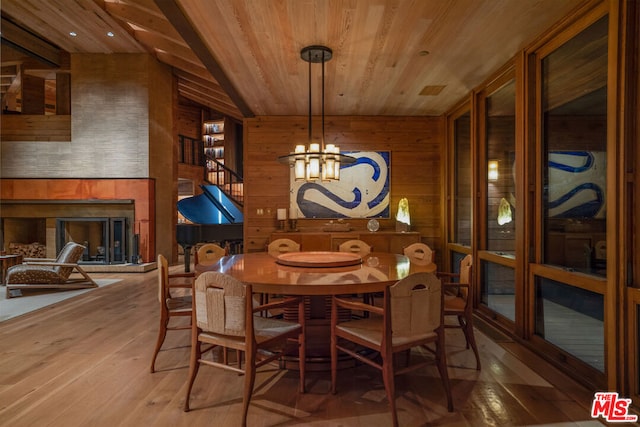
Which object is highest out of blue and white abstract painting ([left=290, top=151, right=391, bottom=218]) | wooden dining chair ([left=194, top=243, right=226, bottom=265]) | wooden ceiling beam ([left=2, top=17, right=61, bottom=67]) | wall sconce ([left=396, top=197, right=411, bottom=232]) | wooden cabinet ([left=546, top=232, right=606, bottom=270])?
wooden ceiling beam ([left=2, top=17, right=61, bottom=67])

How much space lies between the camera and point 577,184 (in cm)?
277

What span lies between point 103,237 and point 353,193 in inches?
217

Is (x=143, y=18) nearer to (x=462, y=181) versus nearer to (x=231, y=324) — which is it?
(x=462, y=181)

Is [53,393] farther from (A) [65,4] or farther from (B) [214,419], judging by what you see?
(A) [65,4]

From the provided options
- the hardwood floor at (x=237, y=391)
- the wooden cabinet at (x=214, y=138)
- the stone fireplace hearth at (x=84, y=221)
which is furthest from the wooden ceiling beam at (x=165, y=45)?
the wooden cabinet at (x=214, y=138)

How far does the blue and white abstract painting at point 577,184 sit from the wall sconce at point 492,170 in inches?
42.4

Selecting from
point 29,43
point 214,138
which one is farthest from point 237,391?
point 214,138

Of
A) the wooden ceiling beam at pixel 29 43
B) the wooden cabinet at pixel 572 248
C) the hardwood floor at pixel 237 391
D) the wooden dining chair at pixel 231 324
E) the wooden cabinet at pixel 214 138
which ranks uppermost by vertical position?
the wooden ceiling beam at pixel 29 43

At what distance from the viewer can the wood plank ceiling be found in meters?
2.75

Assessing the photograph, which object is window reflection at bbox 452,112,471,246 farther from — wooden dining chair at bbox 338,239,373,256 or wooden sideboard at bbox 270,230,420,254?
wooden dining chair at bbox 338,239,373,256

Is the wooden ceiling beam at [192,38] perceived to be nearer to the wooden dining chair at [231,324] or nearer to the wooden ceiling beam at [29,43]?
the wooden dining chair at [231,324]

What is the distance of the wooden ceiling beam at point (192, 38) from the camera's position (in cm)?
270

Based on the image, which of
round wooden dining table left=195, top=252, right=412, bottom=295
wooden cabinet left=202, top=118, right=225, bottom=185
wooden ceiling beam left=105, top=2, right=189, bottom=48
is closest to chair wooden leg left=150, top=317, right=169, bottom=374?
round wooden dining table left=195, top=252, right=412, bottom=295

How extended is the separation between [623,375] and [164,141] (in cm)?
845
